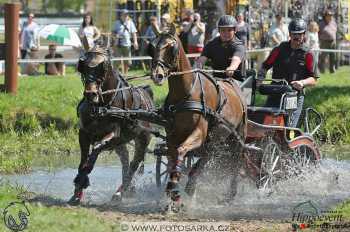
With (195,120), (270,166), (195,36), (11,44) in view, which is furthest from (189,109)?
(195,36)

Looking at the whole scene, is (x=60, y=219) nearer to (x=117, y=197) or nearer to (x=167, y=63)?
(x=167, y=63)

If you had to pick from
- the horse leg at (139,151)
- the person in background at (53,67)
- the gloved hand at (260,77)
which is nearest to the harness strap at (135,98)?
the horse leg at (139,151)

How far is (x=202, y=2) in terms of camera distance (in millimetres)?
A: 27453

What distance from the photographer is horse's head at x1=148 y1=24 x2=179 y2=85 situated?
10172 millimetres

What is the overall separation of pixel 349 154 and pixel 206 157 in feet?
17.0

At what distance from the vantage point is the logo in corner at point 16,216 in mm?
8664

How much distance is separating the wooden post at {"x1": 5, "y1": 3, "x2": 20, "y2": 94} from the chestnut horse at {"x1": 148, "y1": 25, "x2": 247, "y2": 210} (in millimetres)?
7079

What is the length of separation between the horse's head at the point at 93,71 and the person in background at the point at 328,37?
15727 millimetres

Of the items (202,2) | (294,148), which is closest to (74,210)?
(294,148)

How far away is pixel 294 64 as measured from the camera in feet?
40.3

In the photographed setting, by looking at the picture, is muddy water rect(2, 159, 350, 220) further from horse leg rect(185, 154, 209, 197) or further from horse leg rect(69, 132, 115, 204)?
horse leg rect(69, 132, 115, 204)

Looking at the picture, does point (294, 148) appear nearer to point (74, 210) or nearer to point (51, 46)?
point (74, 210)

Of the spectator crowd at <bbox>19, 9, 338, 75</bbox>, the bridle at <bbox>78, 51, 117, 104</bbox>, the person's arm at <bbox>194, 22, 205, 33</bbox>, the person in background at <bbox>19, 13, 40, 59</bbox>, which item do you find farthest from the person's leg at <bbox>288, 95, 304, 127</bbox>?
the person in background at <bbox>19, 13, 40, 59</bbox>

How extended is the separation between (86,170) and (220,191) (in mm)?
1723
